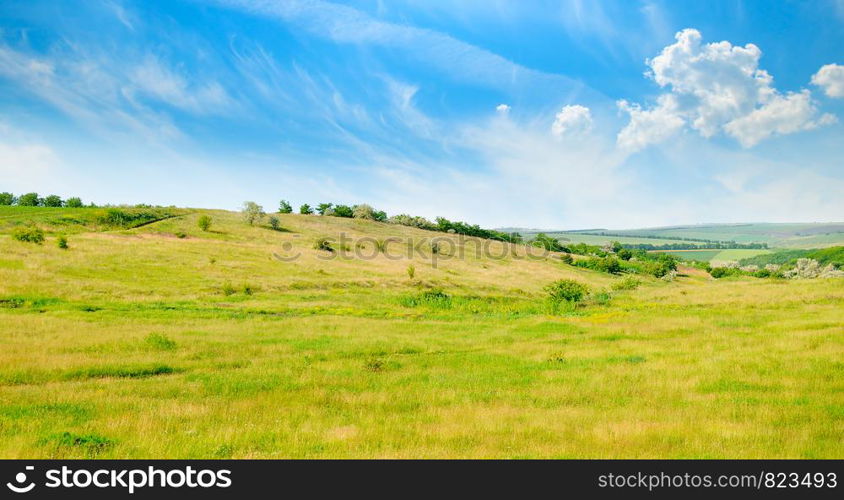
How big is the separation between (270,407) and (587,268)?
105 meters

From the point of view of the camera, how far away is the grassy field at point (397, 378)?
28.6 feet

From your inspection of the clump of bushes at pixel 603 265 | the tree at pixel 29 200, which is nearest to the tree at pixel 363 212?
the clump of bushes at pixel 603 265

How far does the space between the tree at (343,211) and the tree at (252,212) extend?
34368 mm

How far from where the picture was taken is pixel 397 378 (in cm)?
1518

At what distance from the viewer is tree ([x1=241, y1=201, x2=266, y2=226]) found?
98.7 meters

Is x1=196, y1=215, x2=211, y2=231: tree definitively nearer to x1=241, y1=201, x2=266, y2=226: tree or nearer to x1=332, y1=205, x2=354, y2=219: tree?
x1=241, y1=201, x2=266, y2=226: tree

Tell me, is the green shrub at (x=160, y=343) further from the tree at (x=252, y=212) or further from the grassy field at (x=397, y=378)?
the tree at (x=252, y=212)

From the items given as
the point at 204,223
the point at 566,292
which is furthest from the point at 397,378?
the point at 204,223

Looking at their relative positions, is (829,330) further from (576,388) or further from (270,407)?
(270,407)

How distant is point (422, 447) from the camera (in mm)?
8445

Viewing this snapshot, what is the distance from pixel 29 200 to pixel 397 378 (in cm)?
16050
